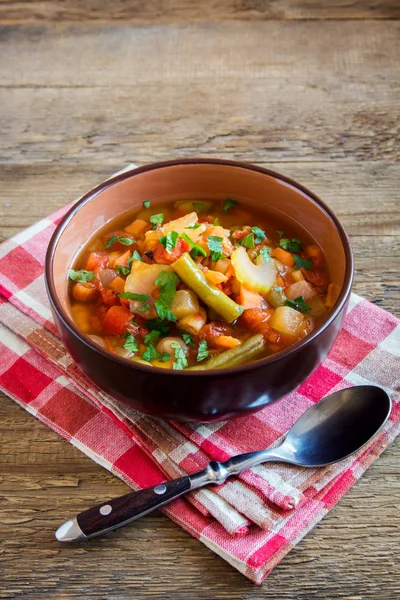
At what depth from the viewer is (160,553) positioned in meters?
1.99

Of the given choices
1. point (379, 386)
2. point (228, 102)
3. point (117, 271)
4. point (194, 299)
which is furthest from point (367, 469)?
point (228, 102)

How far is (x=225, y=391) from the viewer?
198 centimetres

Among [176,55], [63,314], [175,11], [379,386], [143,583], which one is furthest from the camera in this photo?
[175,11]

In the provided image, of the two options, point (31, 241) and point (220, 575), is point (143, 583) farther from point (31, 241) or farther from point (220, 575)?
point (31, 241)

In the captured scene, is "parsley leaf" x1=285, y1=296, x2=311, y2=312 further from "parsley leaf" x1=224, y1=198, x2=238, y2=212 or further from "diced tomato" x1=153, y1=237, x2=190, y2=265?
"parsley leaf" x1=224, y1=198, x2=238, y2=212

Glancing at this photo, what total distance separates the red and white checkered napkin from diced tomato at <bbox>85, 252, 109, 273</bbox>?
0.86ft

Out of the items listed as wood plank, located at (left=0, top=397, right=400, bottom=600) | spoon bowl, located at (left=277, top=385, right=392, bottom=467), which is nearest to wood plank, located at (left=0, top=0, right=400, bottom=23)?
spoon bowl, located at (left=277, top=385, right=392, bottom=467)

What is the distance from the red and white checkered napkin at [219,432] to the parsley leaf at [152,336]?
9.2 inches

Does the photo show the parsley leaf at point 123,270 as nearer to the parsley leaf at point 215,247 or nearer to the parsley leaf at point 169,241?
the parsley leaf at point 169,241

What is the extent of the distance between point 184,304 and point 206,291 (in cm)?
8

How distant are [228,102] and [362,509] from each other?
89.7 inches

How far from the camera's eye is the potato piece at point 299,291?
7.68ft

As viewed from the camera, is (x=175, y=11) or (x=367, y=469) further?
(x=175, y=11)

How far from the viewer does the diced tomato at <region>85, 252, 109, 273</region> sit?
8.06ft
